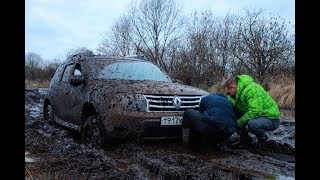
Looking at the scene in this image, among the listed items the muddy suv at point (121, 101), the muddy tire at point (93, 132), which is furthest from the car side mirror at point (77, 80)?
the muddy tire at point (93, 132)

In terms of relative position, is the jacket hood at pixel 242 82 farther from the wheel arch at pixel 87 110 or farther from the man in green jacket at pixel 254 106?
the wheel arch at pixel 87 110

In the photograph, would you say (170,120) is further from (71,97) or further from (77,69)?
(77,69)

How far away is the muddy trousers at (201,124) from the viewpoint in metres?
6.11

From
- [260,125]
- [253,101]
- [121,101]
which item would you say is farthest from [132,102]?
[260,125]

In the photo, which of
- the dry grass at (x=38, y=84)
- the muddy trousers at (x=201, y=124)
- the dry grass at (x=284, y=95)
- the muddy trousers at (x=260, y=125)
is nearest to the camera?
the muddy trousers at (x=201, y=124)

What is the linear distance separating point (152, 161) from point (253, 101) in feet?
7.12

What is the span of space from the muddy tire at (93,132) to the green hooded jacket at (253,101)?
2349 mm

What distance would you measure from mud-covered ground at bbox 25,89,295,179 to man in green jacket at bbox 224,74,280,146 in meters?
0.43

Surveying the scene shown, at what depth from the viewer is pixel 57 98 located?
8.34m

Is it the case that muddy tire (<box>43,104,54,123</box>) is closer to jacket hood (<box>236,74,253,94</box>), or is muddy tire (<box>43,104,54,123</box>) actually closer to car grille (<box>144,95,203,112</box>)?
car grille (<box>144,95,203,112</box>)
